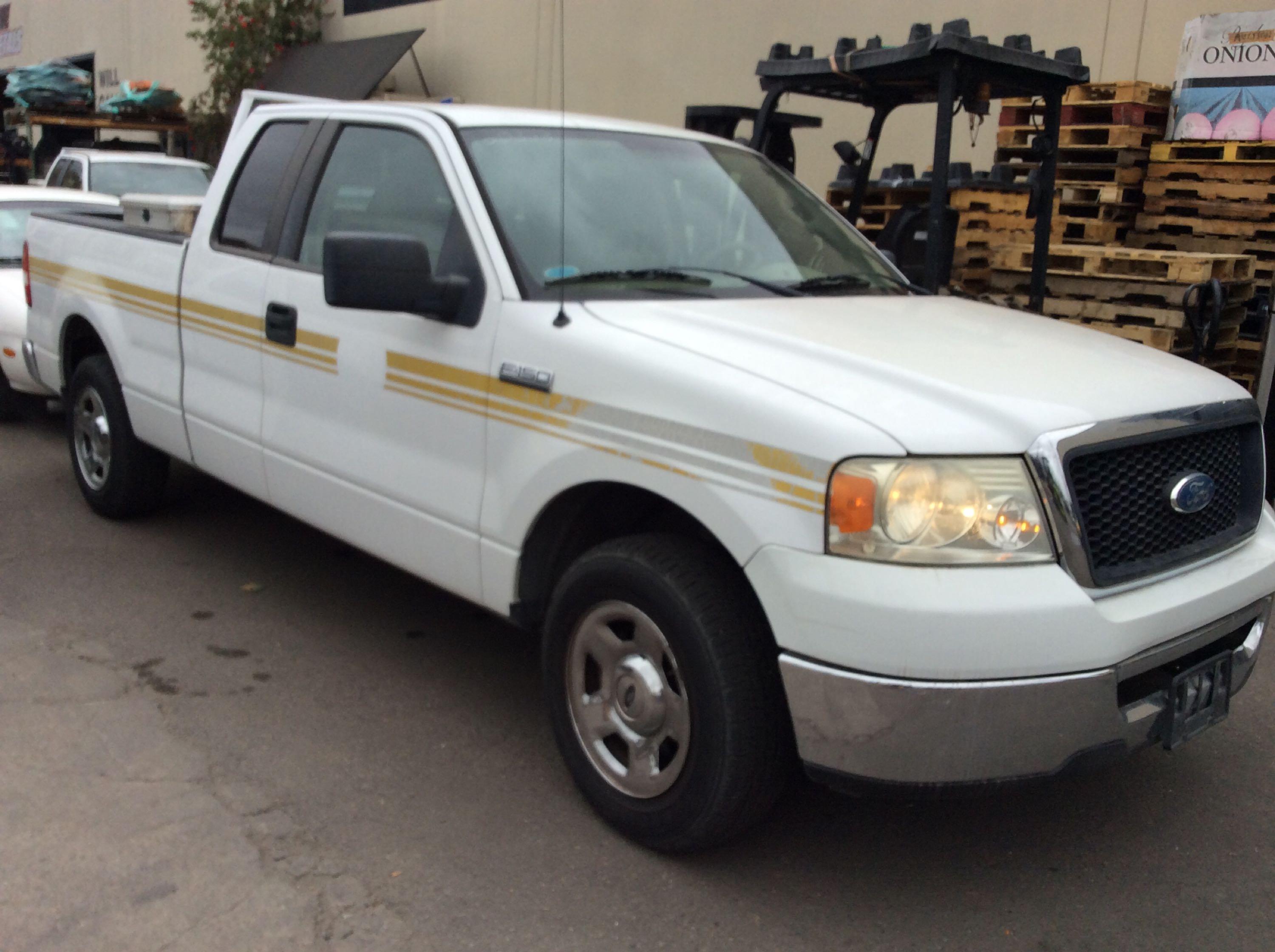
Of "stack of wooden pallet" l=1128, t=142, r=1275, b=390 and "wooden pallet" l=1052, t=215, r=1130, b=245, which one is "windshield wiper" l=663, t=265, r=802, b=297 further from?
"wooden pallet" l=1052, t=215, r=1130, b=245

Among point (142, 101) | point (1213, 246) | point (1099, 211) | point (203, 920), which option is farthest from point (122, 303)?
point (142, 101)

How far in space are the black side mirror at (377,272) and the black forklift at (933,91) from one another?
317cm

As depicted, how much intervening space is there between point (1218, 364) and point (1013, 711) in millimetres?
5438

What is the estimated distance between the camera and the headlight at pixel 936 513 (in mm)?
2740

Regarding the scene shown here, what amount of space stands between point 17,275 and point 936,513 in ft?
23.9

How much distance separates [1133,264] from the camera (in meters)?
7.01

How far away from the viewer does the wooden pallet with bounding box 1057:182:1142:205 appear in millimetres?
8273

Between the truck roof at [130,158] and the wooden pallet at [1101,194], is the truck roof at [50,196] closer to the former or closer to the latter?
the truck roof at [130,158]

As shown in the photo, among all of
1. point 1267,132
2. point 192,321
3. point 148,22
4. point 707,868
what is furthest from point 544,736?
point 148,22

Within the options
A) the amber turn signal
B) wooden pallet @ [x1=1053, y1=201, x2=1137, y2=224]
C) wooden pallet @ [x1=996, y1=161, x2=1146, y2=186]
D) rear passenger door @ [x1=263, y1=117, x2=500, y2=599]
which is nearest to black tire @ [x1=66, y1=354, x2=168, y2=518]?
rear passenger door @ [x1=263, y1=117, x2=500, y2=599]

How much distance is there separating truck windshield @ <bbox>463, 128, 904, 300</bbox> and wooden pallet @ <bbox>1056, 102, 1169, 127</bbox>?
4.78 meters

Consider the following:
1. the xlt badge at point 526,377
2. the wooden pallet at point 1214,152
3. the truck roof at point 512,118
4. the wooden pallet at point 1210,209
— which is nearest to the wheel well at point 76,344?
the truck roof at point 512,118

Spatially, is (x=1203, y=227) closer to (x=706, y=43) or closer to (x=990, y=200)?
(x=990, y=200)

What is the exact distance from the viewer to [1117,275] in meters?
6.98
